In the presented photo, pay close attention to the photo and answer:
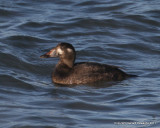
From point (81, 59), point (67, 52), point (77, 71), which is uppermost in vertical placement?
point (67, 52)

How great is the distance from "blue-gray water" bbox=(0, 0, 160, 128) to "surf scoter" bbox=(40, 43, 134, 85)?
0.79 feet

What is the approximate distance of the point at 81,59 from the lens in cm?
1202

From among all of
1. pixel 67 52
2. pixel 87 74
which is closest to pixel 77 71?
pixel 87 74

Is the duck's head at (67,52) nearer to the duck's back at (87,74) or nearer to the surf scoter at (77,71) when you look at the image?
the surf scoter at (77,71)

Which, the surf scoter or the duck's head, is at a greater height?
the duck's head

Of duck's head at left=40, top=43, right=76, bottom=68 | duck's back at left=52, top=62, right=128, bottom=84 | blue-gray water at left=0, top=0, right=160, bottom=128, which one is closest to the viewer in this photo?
blue-gray water at left=0, top=0, right=160, bottom=128

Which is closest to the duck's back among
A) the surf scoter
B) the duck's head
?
the surf scoter

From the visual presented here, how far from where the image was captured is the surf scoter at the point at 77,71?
10.3 meters

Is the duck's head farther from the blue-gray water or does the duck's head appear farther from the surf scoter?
the blue-gray water

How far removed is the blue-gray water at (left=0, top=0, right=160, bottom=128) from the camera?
25.9 ft

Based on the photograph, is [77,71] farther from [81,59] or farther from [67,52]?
[81,59]

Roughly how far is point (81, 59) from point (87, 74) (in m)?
1.72

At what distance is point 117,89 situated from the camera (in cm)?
973

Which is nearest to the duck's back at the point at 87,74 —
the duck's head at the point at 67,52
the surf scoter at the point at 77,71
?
the surf scoter at the point at 77,71
